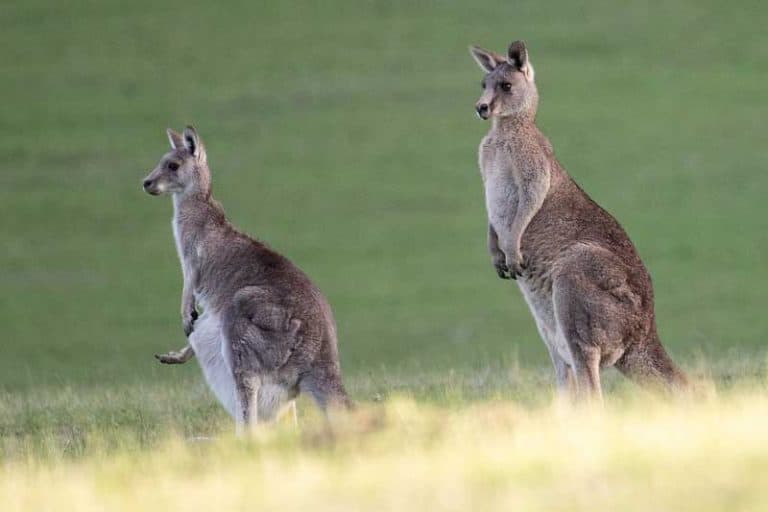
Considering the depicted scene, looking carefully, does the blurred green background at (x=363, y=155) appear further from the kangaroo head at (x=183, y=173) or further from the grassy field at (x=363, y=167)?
the kangaroo head at (x=183, y=173)

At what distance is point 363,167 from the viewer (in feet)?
125

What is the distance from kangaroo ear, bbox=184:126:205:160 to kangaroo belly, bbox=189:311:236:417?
1.64 meters

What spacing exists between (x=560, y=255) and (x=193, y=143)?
289 cm

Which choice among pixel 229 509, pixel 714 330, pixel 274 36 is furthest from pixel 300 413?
pixel 274 36

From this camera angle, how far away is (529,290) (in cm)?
1110

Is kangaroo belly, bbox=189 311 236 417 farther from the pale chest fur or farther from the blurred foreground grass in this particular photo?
the pale chest fur

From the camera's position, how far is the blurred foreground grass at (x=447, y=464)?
21.9 ft

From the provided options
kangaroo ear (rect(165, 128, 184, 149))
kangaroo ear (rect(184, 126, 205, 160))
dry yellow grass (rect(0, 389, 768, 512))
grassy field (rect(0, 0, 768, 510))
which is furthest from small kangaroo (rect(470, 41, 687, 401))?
kangaroo ear (rect(165, 128, 184, 149))

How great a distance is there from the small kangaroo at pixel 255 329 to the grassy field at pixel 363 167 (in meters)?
1.23

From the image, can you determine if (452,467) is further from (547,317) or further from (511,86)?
(511,86)

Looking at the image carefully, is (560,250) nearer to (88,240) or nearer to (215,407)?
(215,407)

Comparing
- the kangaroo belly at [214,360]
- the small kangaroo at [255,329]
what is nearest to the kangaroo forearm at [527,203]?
the small kangaroo at [255,329]

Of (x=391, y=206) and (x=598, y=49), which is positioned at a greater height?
(x=598, y=49)

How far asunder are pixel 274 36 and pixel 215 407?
106ft
